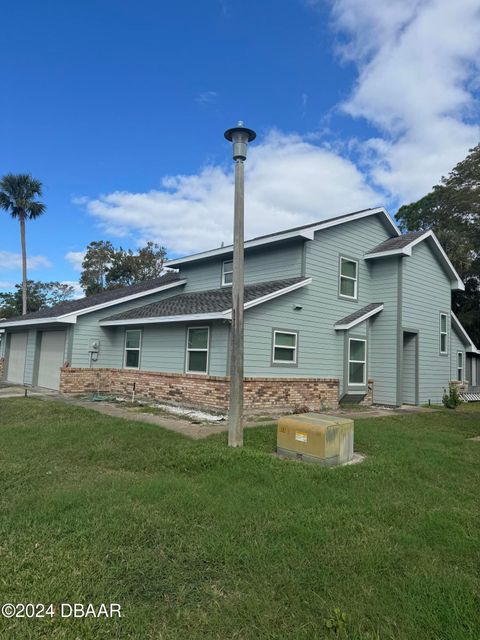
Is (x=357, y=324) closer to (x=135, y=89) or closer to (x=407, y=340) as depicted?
(x=407, y=340)

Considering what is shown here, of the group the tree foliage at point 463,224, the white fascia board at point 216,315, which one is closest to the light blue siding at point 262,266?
the white fascia board at point 216,315

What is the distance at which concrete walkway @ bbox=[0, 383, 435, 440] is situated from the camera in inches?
354

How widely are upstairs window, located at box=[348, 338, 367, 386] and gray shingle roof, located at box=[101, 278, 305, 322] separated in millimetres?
3307

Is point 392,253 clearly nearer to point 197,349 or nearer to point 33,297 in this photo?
point 197,349

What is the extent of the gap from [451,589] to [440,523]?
4.24 feet

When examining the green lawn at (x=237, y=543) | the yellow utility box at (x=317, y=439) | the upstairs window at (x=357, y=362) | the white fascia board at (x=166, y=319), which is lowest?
the green lawn at (x=237, y=543)

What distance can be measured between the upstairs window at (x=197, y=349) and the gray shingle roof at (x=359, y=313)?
15.4 feet

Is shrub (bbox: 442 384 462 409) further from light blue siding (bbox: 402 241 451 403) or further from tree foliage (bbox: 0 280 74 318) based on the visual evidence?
tree foliage (bbox: 0 280 74 318)

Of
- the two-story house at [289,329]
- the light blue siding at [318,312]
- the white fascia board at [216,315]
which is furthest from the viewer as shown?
the two-story house at [289,329]

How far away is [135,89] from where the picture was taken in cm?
1341

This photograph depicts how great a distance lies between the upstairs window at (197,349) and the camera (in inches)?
489

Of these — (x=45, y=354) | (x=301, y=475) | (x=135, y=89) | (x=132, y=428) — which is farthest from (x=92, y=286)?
(x=301, y=475)

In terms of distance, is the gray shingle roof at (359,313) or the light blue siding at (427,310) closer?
the gray shingle roof at (359,313)

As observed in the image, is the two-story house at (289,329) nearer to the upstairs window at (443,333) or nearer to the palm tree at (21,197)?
the upstairs window at (443,333)
